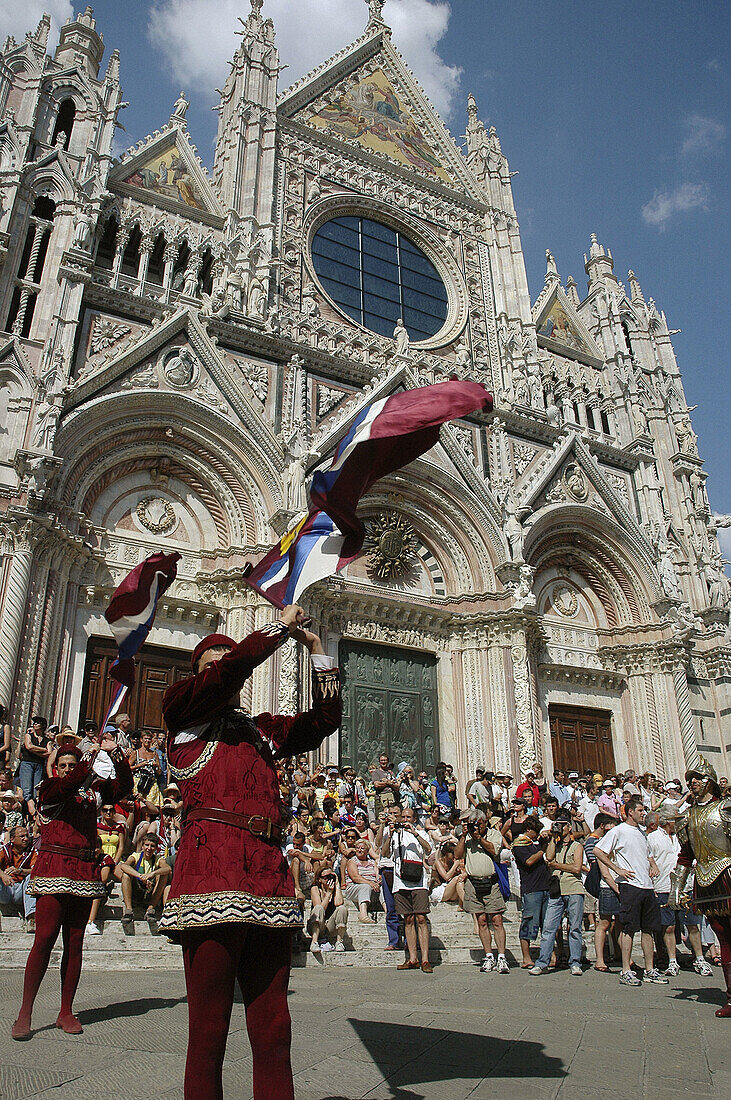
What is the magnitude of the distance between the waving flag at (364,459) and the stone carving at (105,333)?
37.2ft

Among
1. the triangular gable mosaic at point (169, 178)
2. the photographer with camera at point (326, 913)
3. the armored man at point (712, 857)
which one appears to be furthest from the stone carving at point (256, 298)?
the armored man at point (712, 857)

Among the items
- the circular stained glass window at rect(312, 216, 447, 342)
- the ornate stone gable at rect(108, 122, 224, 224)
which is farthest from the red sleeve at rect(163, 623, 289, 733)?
the circular stained glass window at rect(312, 216, 447, 342)

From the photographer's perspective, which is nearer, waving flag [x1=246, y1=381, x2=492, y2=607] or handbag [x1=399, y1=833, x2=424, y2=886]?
waving flag [x1=246, y1=381, x2=492, y2=607]

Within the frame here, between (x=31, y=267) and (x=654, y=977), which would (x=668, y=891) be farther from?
(x=31, y=267)

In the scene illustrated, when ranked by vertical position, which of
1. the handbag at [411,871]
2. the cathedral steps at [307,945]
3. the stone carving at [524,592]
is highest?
the stone carving at [524,592]

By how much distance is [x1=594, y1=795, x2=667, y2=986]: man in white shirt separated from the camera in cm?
676

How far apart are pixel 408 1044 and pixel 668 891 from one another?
4.45 metres

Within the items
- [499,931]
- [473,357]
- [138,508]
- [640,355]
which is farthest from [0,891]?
[640,355]

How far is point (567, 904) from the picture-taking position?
24.6 feet

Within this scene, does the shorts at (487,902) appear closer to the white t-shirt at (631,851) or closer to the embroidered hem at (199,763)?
the white t-shirt at (631,851)

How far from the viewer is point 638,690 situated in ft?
58.4

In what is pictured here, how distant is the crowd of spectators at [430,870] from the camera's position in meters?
7.08

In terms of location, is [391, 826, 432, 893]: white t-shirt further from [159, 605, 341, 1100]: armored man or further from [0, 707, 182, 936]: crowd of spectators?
[159, 605, 341, 1100]: armored man

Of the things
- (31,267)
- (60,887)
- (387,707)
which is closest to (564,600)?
(387,707)
